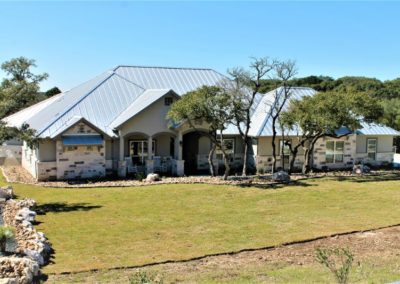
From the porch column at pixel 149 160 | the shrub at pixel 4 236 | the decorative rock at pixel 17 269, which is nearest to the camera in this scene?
the decorative rock at pixel 17 269

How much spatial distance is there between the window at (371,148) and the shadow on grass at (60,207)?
23766 mm

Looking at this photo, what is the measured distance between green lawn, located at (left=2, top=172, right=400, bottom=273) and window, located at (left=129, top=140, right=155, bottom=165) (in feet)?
18.3

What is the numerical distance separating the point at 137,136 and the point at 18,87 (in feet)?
103

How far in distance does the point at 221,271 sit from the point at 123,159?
18.5 metres

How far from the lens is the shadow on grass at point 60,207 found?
19.8 metres

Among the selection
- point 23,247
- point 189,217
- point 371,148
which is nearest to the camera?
point 23,247

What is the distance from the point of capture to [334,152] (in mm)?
35094

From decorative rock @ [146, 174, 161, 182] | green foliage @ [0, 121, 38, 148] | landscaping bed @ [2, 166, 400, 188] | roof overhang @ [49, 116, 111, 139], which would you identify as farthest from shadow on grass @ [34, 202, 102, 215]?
roof overhang @ [49, 116, 111, 139]

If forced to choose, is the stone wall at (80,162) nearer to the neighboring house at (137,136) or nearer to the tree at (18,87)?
the neighboring house at (137,136)

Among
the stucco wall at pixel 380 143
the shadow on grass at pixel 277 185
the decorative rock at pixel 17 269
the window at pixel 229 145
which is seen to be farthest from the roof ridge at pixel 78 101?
the stucco wall at pixel 380 143

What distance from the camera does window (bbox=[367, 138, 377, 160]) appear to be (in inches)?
1431

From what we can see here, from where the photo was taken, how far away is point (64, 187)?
25828 millimetres

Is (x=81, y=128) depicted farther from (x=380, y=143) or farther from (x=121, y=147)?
(x=380, y=143)

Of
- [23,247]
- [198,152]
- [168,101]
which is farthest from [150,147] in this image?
[23,247]
